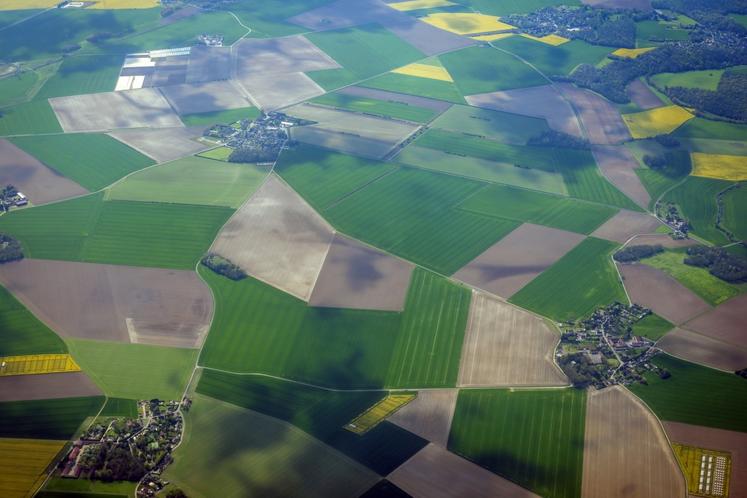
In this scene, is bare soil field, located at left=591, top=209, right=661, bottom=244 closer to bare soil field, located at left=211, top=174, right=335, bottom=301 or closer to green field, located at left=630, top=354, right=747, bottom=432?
green field, located at left=630, top=354, right=747, bottom=432

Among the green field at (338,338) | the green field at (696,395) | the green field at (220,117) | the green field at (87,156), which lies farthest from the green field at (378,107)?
the green field at (696,395)

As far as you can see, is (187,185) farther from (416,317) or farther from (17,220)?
(416,317)

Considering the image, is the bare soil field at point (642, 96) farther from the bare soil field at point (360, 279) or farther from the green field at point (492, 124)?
the bare soil field at point (360, 279)

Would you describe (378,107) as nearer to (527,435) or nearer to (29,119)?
(29,119)

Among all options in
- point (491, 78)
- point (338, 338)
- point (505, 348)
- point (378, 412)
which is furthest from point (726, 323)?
point (491, 78)

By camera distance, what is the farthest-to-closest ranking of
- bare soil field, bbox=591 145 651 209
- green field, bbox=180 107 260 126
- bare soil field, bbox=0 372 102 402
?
1. green field, bbox=180 107 260 126
2. bare soil field, bbox=591 145 651 209
3. bare soil field, bbox=0 372 102 402

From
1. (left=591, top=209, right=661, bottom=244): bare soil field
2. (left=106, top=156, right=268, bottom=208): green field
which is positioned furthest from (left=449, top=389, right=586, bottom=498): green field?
(left=106, top=156, right=268, bottom=208): green field

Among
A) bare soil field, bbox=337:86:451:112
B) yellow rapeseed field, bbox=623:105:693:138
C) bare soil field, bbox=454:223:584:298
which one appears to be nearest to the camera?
bare soil field, bbox=454:223:584:298

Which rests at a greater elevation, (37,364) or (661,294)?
(37,364)
